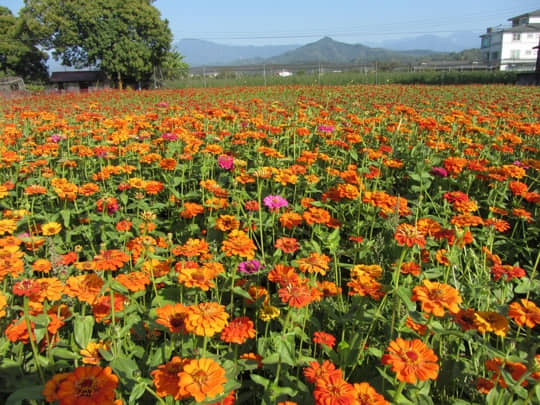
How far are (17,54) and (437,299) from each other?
152 feet

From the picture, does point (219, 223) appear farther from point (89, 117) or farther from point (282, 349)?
point (89, 117)

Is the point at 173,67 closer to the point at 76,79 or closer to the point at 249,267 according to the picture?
the point at 76,79

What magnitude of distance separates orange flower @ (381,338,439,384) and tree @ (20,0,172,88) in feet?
116

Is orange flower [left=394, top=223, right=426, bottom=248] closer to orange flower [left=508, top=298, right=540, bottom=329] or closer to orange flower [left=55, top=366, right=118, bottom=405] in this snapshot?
orange flower [left=508, top=298, right=540, bottom=329]

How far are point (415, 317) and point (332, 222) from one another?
1013 millimetres

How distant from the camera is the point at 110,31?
32.5 metres

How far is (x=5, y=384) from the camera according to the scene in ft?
4.63

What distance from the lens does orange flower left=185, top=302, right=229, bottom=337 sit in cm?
110

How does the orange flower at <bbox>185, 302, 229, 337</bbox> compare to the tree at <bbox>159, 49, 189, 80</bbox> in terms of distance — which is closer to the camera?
the orange flower at <bbox>185, 302, 229, 337</bbox>

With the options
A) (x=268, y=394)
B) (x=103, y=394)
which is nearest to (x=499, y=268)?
(x=268, y=394)

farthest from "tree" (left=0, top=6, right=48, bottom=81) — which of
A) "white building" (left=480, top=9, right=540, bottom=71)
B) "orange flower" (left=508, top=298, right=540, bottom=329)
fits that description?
"white building" (left=480, top=9, right=540, bottom=71)

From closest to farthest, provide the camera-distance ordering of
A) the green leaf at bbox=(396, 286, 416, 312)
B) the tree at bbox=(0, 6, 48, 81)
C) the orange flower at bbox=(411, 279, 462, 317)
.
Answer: the orange flower at bbox=(411, 279, 462, 317) → the green leaf at bbox=(396, 286, 416, 312) → the tree at bbox=(0, 6, 48, 81)

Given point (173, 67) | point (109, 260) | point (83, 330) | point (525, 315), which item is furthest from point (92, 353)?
point (173, 67)

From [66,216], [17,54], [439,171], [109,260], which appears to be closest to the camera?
[109,260]
